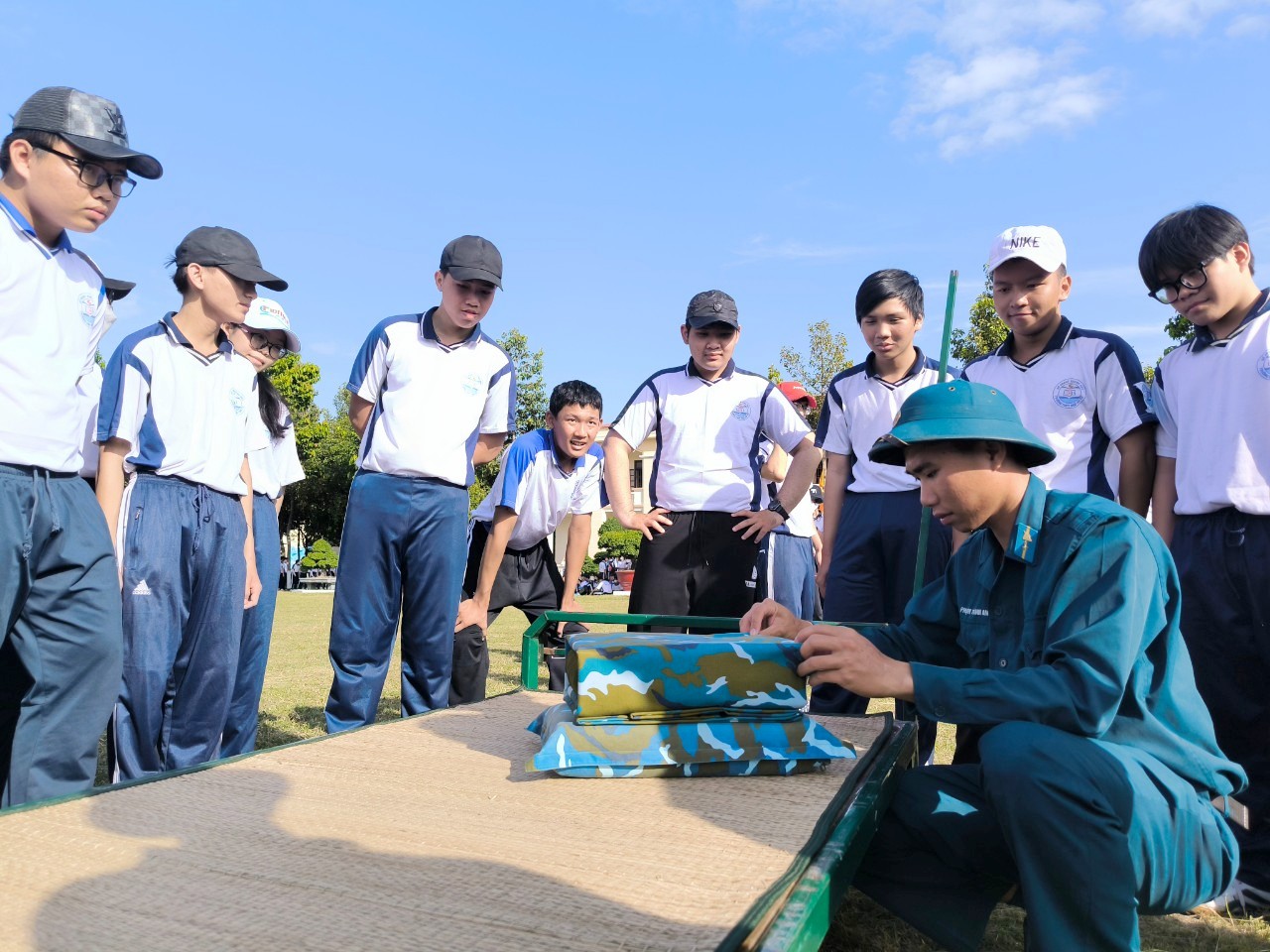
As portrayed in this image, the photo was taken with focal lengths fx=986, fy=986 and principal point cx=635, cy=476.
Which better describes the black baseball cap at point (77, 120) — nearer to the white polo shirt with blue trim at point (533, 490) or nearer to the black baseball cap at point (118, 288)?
the black baseball cap at point (118, 288)

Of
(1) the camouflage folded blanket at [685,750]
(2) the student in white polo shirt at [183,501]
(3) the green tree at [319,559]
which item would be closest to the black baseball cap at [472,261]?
(2) the student in white polo shirt at [183,501]

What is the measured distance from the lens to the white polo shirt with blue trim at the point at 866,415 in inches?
171

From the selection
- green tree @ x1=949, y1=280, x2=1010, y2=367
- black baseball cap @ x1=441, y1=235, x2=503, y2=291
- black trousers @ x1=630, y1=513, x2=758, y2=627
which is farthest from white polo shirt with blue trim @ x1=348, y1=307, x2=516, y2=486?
green tree @ x1=949, y1=280, x2=1010, y2=367

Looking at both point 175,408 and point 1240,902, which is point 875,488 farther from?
point 175,408

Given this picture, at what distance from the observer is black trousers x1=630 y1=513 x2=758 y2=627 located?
4730 millimetres

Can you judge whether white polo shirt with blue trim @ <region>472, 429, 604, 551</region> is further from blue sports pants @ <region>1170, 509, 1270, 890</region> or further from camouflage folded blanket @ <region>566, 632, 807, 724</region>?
blue sports pants @ <region>1170, 509, 1270, 890</region>

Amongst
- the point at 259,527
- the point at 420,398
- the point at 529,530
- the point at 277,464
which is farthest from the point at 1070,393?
the point at 277,464

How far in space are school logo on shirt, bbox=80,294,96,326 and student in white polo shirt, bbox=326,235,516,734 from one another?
4.93 feet

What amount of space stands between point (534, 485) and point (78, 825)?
367cm

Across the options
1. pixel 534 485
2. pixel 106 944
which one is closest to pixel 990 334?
pixel 534 485

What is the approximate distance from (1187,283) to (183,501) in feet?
12.2

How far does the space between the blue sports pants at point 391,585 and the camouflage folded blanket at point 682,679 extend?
78.4 inches

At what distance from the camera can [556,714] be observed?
9.41 ft

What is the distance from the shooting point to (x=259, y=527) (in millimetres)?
4891
